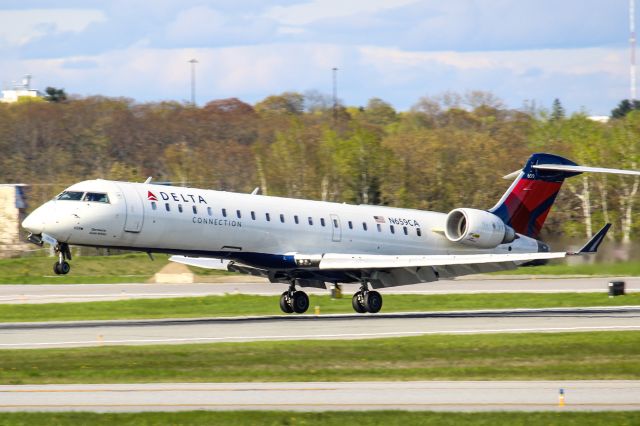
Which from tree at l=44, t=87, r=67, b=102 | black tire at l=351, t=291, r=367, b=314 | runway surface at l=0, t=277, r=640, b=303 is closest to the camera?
black tire at l=351, t=291, r=367, b=314

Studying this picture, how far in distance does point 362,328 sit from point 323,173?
48988 millimetres

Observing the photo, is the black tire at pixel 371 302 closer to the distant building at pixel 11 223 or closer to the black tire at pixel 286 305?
the black tire at pixel 286 305

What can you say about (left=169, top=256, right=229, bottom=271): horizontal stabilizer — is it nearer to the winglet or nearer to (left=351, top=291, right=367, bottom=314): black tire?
(left=351, top=291, right=367, bottom=314): black tire

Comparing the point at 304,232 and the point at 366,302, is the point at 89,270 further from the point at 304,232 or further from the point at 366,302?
the point at 366,302

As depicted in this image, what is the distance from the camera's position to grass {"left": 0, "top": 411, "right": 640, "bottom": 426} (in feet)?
50.5

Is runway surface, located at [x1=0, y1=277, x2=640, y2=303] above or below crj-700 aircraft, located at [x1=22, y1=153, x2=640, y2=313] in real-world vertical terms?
below

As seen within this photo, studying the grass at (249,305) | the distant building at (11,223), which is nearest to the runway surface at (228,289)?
the grass at (249,305)

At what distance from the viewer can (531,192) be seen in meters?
38.5

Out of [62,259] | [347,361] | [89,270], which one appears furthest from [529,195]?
[89,270]

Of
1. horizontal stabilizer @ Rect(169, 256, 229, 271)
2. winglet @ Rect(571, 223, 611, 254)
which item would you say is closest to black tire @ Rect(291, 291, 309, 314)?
horizontal stabilizer @ Rect(169, 256, 229, 271)

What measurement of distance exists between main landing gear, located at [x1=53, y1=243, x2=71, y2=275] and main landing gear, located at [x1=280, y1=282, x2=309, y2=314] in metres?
8.03

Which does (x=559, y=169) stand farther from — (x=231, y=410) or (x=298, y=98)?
(x=298, y=98)

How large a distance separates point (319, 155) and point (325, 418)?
213 feet

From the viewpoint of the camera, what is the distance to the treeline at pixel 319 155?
71.1m
